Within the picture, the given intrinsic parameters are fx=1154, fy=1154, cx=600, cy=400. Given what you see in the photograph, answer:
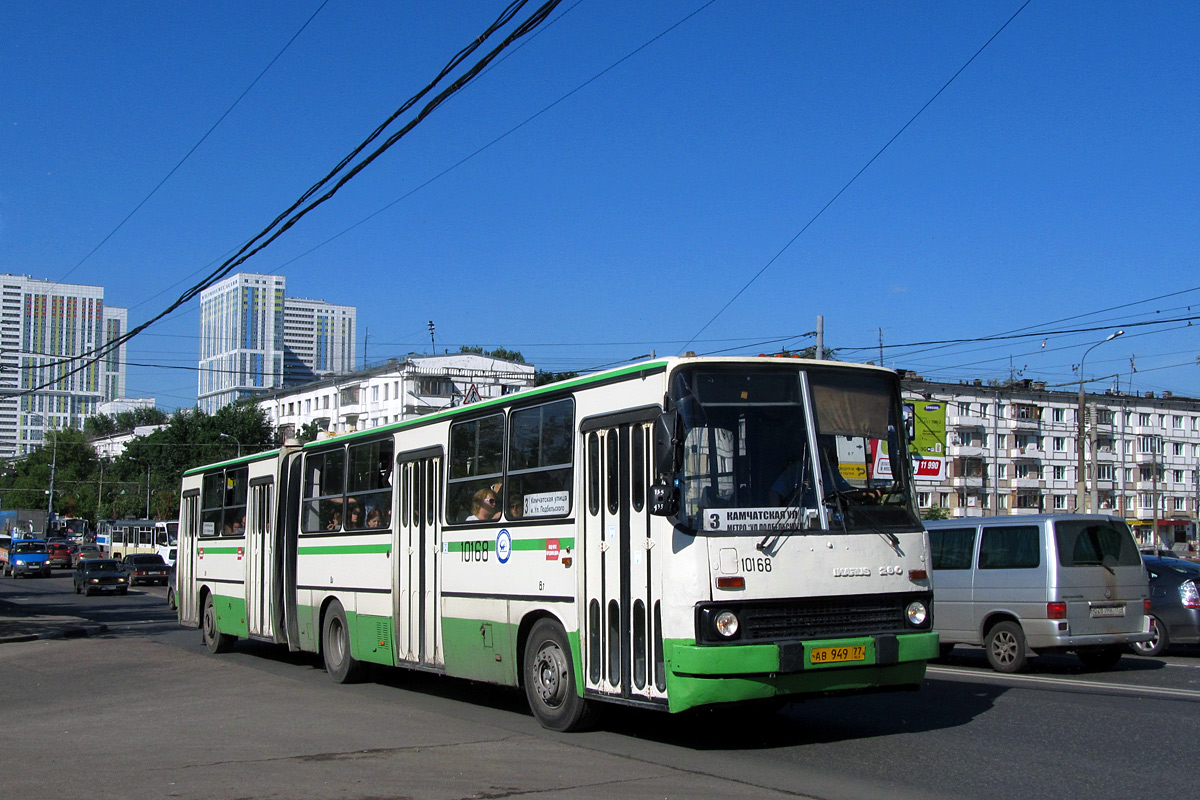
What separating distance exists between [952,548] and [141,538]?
6049 cm

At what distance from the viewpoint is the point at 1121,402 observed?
301 ft

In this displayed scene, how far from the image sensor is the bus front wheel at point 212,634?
19609 millimetres

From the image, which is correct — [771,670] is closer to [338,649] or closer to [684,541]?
[684,541]

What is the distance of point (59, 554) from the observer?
219ft

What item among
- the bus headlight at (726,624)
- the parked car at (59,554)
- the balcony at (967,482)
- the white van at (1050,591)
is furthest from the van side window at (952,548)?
the balcony at (967,482)

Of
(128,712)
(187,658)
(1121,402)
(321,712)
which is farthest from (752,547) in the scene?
(1121,402)

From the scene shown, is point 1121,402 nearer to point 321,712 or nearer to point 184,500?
point 184,500

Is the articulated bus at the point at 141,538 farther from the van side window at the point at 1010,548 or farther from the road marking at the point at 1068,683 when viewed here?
the road marking at the point at 1068,683

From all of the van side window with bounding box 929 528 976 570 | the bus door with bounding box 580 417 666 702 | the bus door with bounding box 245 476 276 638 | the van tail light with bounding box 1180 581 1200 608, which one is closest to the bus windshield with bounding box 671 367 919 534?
the bus door with bounding box 580 417 666 702

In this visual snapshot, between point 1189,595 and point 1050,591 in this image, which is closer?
point 1050,591

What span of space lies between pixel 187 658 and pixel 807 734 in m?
12.3

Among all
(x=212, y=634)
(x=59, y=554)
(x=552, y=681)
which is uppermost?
(x=552, y=681)

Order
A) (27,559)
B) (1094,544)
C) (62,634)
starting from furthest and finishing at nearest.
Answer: (27,559)
(62,634)
(1094,544)

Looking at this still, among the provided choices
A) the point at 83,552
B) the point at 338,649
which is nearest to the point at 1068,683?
the point at 338,649
